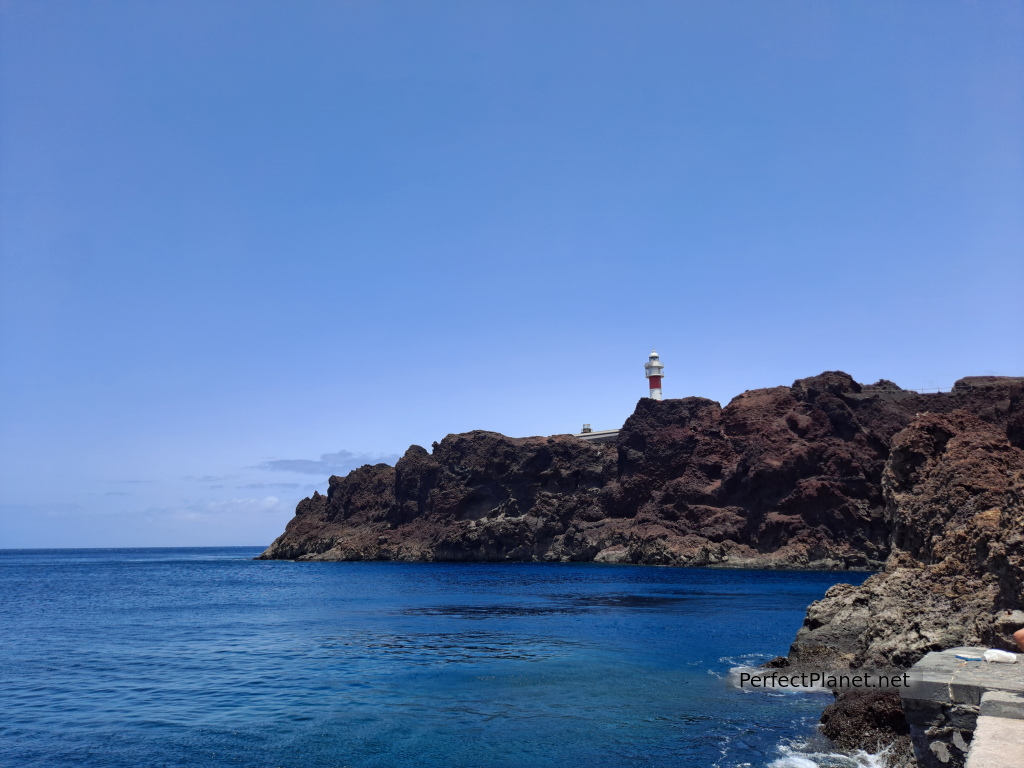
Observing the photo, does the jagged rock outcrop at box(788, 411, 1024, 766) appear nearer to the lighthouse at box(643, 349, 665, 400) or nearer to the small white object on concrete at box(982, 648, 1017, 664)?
the small white object on concrete at box(982, 648, 1017, 664)

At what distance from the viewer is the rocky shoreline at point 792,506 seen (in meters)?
17.1

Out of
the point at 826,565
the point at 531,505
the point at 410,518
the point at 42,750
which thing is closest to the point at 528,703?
the point at 42,750

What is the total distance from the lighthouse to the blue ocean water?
72.2 metres

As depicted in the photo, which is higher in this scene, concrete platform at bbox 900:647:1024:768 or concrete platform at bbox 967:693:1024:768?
concrete platform at bbox 967:693:1024:768

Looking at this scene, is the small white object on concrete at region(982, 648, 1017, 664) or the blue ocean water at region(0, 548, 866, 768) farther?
the blue ocean water at region(0, 548, 866, 768)

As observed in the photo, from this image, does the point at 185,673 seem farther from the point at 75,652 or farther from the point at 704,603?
the point at 704,603

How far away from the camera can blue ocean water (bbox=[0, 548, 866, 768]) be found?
14.3 m

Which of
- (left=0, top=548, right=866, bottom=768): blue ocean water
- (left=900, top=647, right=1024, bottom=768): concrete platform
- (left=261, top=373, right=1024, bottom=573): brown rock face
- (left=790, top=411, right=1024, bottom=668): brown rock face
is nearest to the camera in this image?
(left=900, top=647, right=1024, bottom=768): concrete platform

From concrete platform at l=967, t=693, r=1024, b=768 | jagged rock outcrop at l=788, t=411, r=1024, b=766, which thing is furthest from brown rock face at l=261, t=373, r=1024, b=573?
concrete platform at l=967, t=693, r=1024, b=768

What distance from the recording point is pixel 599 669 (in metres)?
22.4

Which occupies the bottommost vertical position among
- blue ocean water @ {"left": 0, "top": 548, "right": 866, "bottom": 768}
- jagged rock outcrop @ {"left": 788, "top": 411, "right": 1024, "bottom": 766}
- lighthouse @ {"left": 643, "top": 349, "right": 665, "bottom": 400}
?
blue ocean water @ {"left": 0, "top": 548, "right": 866, "bottom": 768}

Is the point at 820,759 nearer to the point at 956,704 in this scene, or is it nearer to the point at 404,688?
the point at 956,704

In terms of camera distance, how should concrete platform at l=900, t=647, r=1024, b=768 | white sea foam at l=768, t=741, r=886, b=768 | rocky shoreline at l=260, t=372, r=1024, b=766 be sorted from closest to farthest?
concrete platform at l=900, t=647, r=1024, b=768, white sea foam at l=768, t=741, r=886, b=768, rocky shoreline at l=260, t=372, r=1024, b=766

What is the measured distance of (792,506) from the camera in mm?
80438
